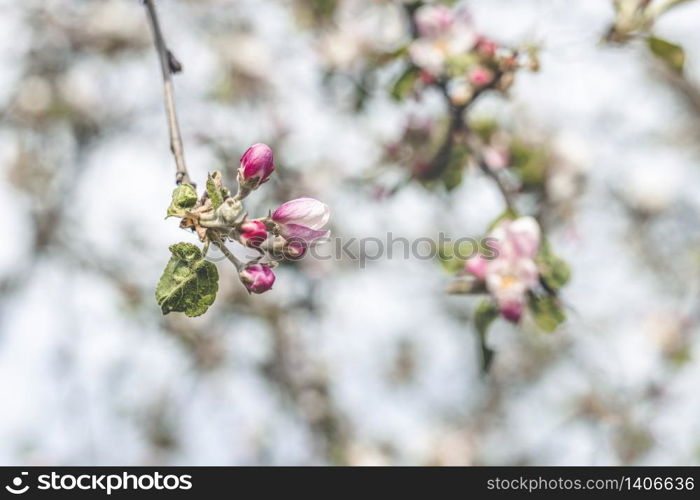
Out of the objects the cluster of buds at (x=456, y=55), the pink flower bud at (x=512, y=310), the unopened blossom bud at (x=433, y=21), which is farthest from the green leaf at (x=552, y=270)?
the unopened blossom bud at (x=433, y=21)

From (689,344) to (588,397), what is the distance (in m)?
0.74

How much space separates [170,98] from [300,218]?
0.99ft

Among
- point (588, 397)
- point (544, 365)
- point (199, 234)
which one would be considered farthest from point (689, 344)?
point (199, 234)

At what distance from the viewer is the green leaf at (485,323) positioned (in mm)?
1577

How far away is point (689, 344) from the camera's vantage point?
411 cm

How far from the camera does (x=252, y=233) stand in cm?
103

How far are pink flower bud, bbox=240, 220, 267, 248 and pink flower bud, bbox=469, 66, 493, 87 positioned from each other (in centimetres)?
91

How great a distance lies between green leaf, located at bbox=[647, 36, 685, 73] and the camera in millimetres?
1627

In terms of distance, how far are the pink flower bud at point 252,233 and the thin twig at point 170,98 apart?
4.4 inches

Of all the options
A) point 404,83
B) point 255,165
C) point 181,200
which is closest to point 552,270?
point 404,83

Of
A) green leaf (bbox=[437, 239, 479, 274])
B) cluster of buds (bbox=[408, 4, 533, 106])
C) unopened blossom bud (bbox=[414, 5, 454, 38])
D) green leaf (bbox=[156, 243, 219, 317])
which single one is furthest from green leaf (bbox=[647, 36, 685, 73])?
green leaf (bbox=[156, 243, 219, 317])

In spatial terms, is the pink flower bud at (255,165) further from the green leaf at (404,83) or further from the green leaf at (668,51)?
the green leaf at (668,51)

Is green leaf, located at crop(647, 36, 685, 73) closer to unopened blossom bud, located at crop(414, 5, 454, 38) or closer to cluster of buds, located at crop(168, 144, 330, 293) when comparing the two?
unopened blossom bud, located at crop(414, 5, 454, 38)
